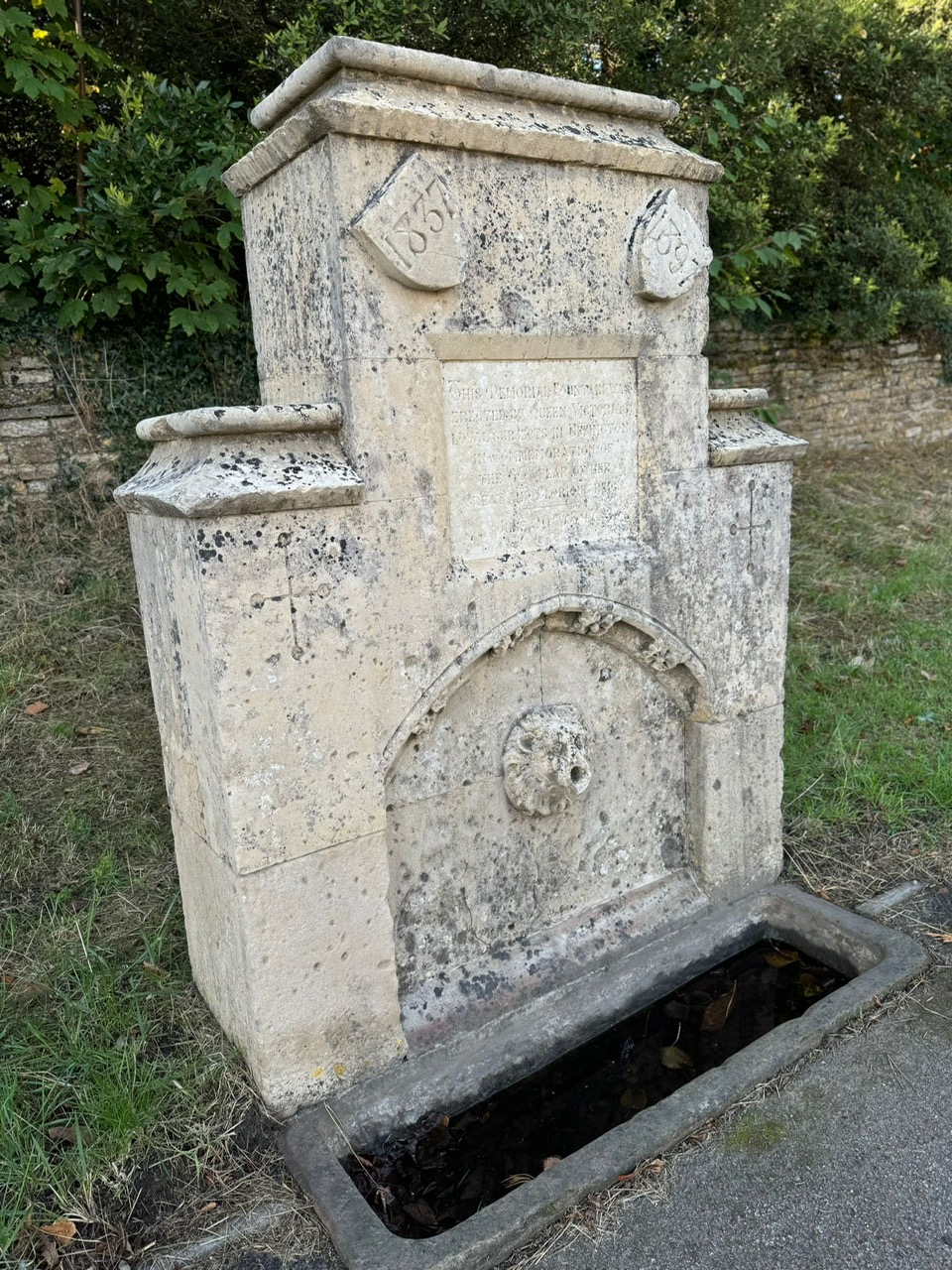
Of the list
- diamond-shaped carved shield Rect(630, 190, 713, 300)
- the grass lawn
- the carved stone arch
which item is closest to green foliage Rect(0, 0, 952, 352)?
the grass lawn

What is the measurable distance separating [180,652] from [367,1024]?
1.11 metres

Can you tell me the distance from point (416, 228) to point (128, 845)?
2.44 meters

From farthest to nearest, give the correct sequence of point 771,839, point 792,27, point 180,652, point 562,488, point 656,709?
1. point 792,27
2. point 771,839
3. point 656,709
4. point 562,488
5. point 180,652

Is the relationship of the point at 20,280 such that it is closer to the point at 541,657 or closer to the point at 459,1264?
the point at 541,657

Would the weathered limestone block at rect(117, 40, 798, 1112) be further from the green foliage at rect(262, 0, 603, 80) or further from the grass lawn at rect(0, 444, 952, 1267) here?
the green foliage at rect(262, 0, 603, 80)

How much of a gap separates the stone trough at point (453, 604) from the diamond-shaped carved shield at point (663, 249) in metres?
0.01

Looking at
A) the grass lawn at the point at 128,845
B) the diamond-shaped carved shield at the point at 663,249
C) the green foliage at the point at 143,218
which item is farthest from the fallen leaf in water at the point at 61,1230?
the green foliage at the point at 143,218

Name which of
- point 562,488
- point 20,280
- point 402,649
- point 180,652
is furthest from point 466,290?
point 20,280

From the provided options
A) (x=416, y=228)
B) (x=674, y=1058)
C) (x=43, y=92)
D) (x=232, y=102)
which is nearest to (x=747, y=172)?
(x=232, y=102)

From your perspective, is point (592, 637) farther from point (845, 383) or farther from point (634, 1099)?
point (845, 383)

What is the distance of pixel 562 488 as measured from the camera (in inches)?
102

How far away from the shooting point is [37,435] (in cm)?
514

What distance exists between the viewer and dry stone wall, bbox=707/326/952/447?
8.27m

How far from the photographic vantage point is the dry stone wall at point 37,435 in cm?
509
